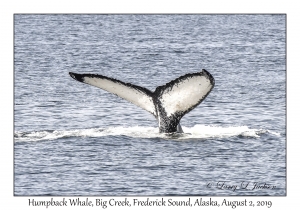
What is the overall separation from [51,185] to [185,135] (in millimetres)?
3782

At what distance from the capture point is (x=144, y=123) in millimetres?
19125

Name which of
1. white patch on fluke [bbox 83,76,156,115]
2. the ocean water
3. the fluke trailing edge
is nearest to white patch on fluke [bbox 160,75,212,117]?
the fluke trailing edge

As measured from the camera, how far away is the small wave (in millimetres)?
17078

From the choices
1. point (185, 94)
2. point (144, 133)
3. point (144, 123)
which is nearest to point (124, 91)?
point (185, 94)

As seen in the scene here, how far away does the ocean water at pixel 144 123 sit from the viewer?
14523mm

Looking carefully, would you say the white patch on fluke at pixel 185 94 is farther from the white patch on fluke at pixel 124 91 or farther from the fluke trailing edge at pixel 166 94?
the white patch on fluke at pixel 124 91

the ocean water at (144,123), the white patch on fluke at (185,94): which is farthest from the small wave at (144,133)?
the white patch on fluke at (185,94)

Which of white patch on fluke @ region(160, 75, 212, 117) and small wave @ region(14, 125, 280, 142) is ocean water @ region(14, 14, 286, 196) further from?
white patch on fluke @ region(160, 75, 212, 117)

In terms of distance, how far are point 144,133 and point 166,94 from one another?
157cm

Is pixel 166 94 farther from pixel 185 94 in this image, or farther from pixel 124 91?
pixel 124 91

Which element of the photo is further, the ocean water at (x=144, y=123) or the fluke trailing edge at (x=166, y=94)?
the fluke trailing edge at (x=166, y=94)

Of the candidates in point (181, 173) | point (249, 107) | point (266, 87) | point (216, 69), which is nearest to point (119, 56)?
point (216, 69)

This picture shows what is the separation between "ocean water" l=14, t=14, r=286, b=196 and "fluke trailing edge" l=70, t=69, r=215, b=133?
19.0 inches

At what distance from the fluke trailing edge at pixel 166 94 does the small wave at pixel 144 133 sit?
1.44 feet
